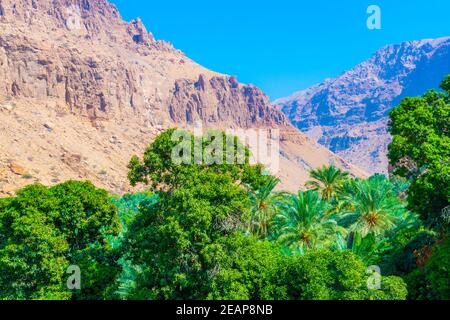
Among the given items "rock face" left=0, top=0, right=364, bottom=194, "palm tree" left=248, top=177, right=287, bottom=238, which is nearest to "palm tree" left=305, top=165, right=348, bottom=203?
"palm tree" left=248, top=177, right=287, bottom=238

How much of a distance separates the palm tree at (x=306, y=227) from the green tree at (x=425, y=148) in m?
6.66

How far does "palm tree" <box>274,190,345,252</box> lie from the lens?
26.8m

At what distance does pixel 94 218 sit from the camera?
70.2ft

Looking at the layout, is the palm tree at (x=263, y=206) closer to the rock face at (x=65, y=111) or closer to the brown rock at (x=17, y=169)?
the rock face at (x=65, y=111)

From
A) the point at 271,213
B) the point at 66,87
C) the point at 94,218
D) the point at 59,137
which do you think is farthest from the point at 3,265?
the point at 66,87

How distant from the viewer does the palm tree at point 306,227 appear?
26.8 m

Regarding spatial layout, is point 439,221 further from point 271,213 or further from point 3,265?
point 3,265

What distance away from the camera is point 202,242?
1848 centimetres

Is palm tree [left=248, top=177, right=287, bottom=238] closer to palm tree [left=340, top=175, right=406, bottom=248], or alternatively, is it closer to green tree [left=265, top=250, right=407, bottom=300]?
palm tree [left=340, top=175, right=406, bottom=248]

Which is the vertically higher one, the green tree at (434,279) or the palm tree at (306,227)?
the palm tree at (306,227)

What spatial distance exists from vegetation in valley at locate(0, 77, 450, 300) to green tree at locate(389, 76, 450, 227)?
0.18 ft

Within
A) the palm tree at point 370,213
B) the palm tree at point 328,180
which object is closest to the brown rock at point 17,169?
the palm tree at point 328,180

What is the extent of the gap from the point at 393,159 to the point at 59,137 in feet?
324

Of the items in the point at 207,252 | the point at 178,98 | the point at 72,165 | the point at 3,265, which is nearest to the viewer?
the point at 207,252
